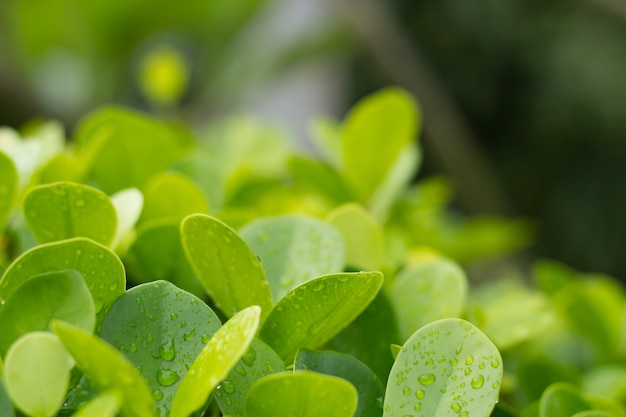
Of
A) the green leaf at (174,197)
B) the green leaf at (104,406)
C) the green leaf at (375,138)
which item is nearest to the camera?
the green leaf at (104,406)

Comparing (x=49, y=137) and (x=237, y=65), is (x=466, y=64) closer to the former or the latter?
(x=237, y=65)

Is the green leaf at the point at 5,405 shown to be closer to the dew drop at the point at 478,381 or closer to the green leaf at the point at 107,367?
the green leaf at the point at 107,367

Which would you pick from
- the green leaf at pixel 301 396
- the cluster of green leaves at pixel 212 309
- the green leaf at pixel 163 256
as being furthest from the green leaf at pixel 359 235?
the green leaf at pixel 301 396

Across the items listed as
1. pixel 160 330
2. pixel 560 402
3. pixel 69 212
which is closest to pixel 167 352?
pixel 160 330

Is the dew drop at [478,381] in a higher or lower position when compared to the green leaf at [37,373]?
lower

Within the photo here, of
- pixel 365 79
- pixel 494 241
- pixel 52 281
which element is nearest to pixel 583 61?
pixel 365 79
